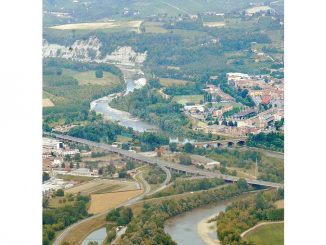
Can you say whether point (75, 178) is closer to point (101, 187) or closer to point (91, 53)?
point (101, 187)

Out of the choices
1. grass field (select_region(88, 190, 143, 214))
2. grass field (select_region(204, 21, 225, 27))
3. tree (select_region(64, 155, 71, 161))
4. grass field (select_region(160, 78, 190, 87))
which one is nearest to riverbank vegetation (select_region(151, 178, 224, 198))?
grass field (select_region(88, 190, 143, 214))

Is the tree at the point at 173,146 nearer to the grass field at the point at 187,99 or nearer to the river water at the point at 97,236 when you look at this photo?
the grass field at the point at 187,99

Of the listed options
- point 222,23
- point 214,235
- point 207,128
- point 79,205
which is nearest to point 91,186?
point 79,205

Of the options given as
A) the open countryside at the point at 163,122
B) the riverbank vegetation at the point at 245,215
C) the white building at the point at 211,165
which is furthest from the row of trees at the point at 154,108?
the riverbank vegetation at the point at 245,215

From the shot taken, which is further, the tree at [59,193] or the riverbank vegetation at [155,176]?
the riverbank vegetation at [155,176]

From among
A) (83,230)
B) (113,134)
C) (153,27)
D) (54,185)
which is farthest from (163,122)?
(83,230)
